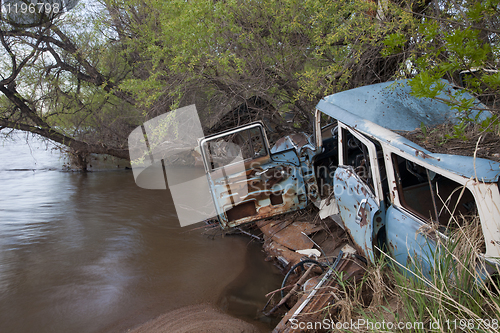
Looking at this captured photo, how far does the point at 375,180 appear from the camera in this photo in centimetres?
284

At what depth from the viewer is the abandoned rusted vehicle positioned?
2.16 meters

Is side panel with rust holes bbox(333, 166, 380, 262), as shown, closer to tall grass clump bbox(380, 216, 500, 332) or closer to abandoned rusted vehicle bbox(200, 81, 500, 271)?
abandoned rusted vehicle bbox(200, 81, 500, 271)

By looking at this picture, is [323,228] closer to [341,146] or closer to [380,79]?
[341,146]

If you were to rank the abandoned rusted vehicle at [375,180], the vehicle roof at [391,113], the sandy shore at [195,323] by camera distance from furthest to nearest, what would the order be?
the sandy shore at [195,323]
the vehicle roof at [391,113]
the abandoned rusted vehicle at [375,180]

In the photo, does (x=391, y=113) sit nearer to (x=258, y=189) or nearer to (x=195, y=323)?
(x=258, y=189)

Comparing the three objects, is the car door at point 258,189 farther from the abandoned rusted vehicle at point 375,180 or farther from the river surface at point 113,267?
the river surface at point 113,267

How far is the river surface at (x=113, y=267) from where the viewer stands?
387 cm

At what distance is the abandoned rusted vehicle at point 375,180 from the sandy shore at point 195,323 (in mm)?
1314

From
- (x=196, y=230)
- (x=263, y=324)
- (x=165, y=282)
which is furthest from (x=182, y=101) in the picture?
(x=263, y=324)

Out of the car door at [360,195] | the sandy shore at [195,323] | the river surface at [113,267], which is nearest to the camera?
the car door at [360,195]

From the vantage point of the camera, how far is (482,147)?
7.61 feet

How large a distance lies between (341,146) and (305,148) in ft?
3.60

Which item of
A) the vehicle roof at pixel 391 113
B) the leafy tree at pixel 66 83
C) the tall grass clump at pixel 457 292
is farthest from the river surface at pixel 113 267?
the leafy tree at pixel 66 83

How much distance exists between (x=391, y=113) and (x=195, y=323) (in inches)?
123
